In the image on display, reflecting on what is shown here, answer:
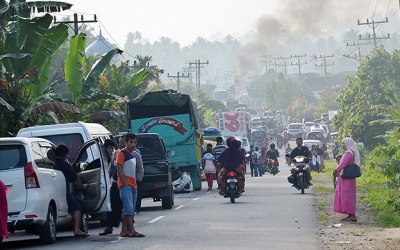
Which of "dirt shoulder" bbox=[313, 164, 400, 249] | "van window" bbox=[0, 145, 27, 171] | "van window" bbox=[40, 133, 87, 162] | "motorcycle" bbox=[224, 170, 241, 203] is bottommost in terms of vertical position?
"dirt shoulder" bbox=[313, 164, 400, 249]

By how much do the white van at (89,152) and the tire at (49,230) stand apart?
1142mm

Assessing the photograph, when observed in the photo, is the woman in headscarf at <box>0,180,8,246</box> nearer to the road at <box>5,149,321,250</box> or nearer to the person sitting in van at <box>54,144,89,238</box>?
the road at <box>5,149,321,250</box>

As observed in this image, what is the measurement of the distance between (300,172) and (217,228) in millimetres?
12462

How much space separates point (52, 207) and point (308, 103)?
143m

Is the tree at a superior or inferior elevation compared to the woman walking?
superior

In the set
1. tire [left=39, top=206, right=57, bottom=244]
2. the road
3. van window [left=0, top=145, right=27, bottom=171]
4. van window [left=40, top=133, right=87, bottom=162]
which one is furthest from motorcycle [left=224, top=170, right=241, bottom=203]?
van window [left=0, top=145, right=27, bottom=171]

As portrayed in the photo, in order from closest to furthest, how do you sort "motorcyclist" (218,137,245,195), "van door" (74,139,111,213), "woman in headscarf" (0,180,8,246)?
"woman in headscarf" (0,180,8,246) < "van door" (74,139,111,213) < "motorcyclist" (218,137,245,195)

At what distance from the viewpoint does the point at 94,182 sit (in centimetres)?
1939

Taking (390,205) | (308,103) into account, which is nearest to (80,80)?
(390,205)

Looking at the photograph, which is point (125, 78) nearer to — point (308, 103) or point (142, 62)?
point (142, 62)

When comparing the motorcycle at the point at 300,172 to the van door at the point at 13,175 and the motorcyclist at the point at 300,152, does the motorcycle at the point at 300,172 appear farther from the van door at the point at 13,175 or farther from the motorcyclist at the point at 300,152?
the van door at the point at 13,175

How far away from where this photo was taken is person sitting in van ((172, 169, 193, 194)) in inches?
1444

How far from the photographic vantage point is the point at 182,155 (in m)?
36.6

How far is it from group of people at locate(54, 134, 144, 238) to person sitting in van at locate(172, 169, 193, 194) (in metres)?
17.0
